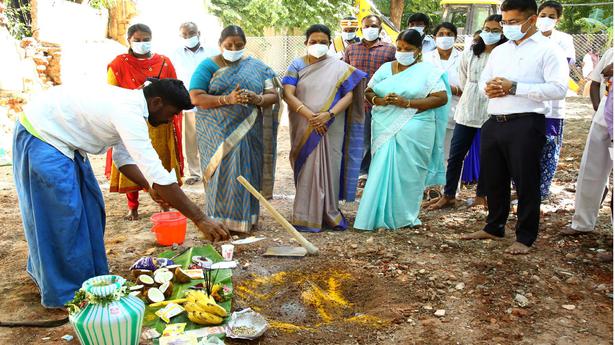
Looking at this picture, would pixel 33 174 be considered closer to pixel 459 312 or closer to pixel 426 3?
pixel 459 312

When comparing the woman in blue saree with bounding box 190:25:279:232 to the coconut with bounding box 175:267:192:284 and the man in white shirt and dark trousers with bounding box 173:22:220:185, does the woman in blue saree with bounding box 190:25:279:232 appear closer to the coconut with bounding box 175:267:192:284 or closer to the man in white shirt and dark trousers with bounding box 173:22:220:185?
the coconut with bounding box 175:267:192:284

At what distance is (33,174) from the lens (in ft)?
10.1

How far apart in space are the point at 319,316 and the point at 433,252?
4.48 ft

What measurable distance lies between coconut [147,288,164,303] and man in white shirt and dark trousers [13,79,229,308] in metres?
0.37

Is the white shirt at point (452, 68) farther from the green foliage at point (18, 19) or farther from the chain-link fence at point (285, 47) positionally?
the chain-link fence at point (285, 47)

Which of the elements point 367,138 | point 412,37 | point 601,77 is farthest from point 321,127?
point 601,77

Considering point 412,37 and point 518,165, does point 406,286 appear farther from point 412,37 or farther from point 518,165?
point 412,37

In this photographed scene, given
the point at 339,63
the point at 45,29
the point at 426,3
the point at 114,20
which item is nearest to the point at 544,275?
the point at 339,63

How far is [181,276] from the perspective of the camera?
11.5 ft

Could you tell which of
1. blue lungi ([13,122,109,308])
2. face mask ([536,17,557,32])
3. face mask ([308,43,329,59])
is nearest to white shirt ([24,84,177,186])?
blue lungi ([13,122,109,308])

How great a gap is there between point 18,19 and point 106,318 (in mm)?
9005

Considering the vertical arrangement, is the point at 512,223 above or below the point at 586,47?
below

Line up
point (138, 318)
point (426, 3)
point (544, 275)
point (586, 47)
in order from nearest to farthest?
point (138, 318) < point (544, 275) < point (586, 47) < point (426, 3)

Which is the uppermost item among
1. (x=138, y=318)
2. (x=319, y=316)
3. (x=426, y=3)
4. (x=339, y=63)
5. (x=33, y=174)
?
(x=426, y=3)
